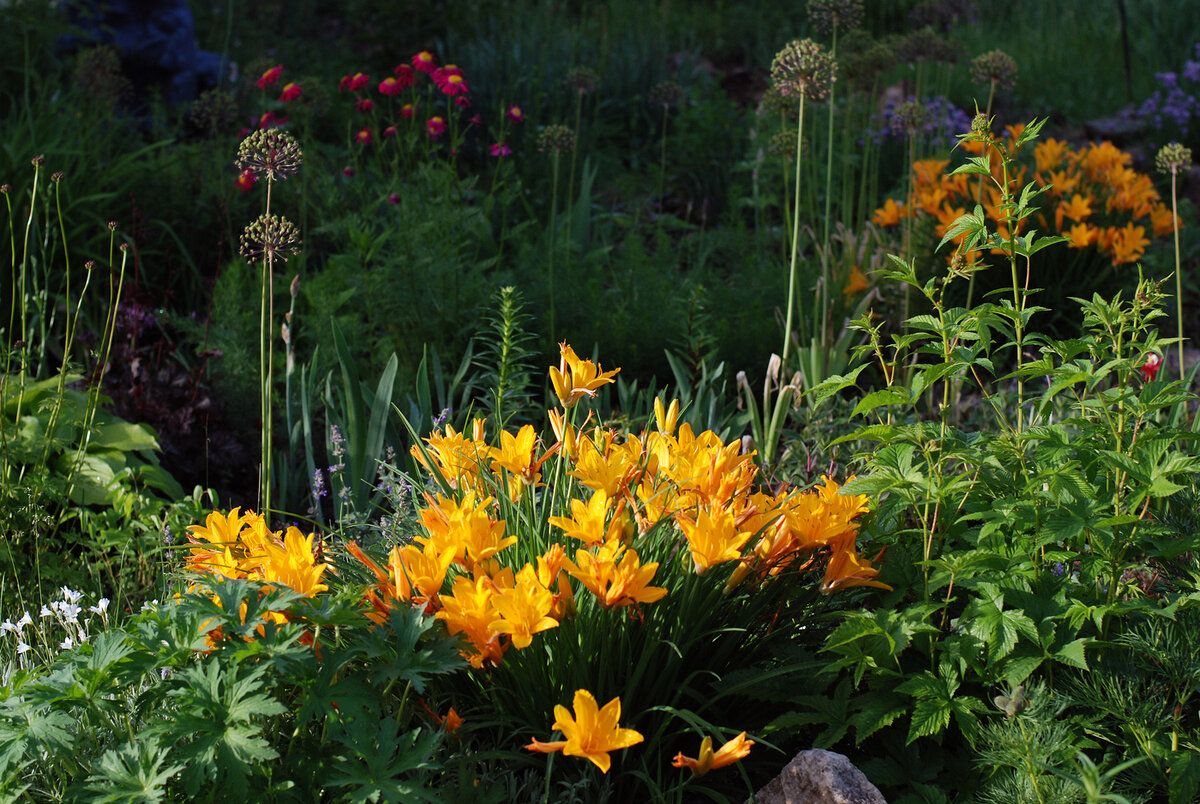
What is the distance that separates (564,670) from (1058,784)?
795 mm

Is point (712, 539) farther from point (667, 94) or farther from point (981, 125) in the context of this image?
point (667, 94)

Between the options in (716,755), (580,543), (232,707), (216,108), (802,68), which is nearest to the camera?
(232,707)

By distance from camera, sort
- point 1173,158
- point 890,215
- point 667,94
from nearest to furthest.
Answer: point 1173,158, point 890,215, point 667,94

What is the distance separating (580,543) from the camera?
1.95 metres

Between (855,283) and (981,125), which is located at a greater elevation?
(981,125)

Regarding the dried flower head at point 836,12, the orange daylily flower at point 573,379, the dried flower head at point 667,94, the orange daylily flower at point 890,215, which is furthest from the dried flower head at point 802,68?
the dried flower head at point 667,94

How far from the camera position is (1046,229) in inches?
170

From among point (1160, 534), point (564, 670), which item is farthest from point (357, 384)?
point (1160, 534)

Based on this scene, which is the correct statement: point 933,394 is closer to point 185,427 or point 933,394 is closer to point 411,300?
point 411,300

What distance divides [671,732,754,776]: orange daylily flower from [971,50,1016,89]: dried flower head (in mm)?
3189

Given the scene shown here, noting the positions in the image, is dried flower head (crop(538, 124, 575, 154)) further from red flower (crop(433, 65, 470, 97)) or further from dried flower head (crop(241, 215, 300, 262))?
dried flower head (crop(241, 215, 300, 262))

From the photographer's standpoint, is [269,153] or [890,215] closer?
[269,153]

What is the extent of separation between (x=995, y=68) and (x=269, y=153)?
2.84m

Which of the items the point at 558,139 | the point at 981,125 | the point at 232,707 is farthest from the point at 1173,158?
the point at 232,707
